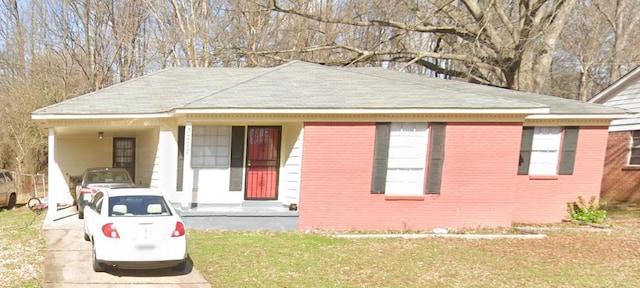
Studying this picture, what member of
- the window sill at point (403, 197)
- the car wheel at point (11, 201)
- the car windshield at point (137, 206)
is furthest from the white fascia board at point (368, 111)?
the car wheel at point (11, 201)

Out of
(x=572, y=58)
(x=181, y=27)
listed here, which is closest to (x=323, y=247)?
(x=181, y=27)

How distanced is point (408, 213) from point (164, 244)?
20.4 feet

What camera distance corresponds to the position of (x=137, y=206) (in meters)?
6.40

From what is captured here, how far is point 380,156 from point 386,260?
3077 millimetres

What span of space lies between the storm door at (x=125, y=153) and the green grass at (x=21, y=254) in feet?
17.2

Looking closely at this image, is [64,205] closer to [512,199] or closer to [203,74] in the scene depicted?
[203,74]

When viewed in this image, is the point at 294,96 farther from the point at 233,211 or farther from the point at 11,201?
the point at 11,201

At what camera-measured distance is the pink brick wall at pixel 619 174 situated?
14305mm

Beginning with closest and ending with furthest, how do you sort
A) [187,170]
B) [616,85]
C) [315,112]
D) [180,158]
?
1. [315,112]
2. [187,170]
3. [180,158]
4. [616,85]

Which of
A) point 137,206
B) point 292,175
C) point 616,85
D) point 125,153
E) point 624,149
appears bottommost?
point 125,153

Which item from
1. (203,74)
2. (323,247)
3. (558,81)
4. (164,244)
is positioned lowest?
(323,247)

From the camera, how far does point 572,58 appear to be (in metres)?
27.3

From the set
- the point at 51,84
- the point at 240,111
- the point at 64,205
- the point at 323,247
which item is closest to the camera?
the point at 323,247

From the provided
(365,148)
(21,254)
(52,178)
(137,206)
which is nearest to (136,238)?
(137,206)
